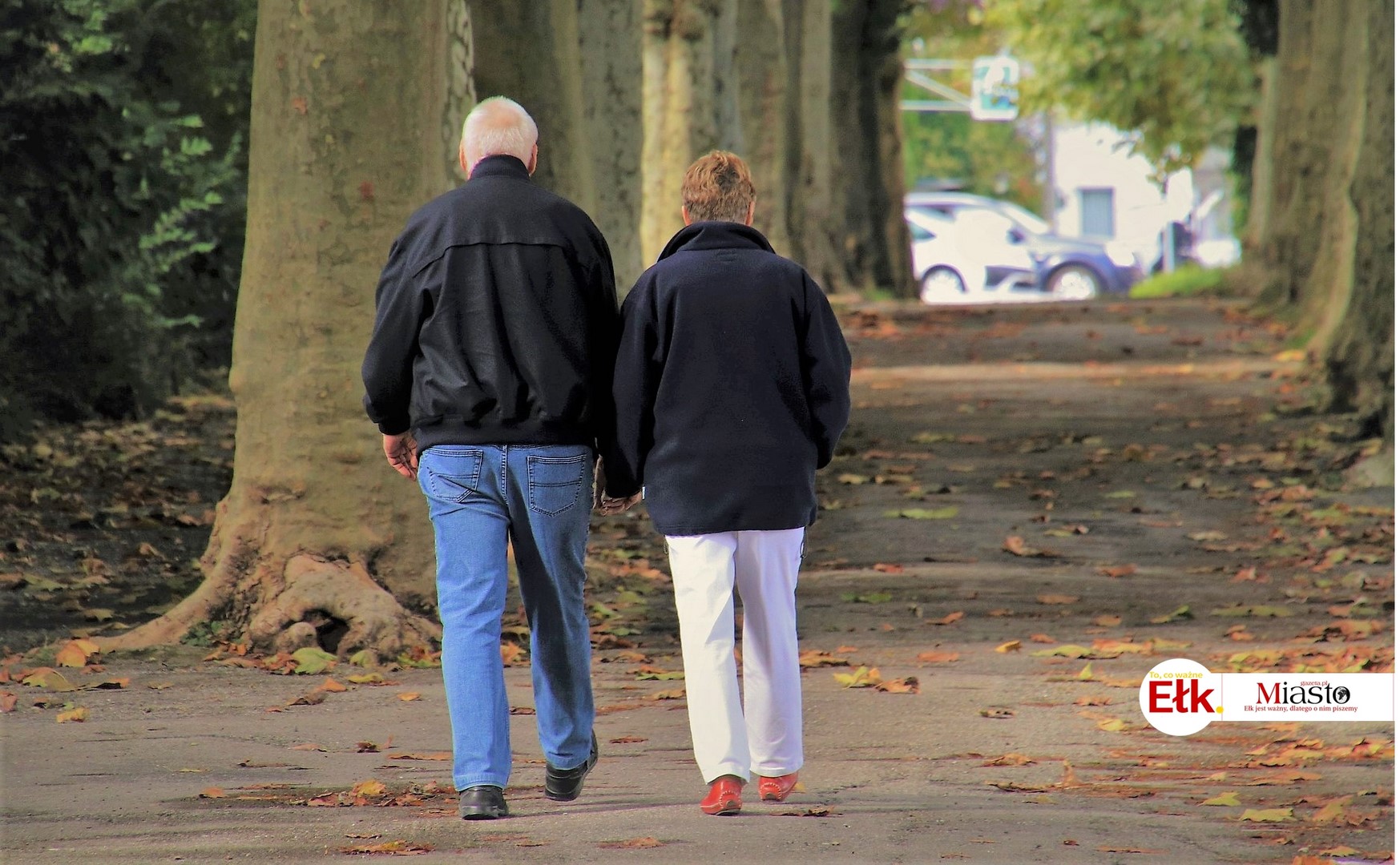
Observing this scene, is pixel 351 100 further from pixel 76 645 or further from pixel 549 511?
pixel 549 511

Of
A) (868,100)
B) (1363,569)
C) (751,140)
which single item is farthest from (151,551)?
(868,100)

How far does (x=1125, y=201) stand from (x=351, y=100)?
225 feet

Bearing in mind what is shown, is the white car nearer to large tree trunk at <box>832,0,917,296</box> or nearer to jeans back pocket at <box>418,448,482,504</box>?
large tree trunk at <box>832,0,917,296</box>

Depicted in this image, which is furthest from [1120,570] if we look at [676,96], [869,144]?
[869,144]

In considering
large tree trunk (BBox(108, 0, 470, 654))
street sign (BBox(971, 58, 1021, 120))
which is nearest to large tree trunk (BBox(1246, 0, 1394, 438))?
large tree trunk (BBox(108, 0, 470, 654))

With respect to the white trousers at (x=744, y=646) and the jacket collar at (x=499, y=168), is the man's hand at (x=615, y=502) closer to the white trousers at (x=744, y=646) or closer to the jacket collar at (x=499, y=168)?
the white trousers at (x=744, y=646)

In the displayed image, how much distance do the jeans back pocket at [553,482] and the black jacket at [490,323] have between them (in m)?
0.05

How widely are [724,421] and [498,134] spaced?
0.96 metres

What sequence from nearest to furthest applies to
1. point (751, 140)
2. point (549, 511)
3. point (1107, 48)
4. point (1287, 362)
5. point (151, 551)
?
point (549, 511) < point (151, 551) < point (1287, 362) < point (751, 140) < point (1107, 48)

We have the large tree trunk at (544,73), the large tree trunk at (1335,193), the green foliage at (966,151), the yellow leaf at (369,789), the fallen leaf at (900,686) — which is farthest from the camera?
the green foliage at (966,151)

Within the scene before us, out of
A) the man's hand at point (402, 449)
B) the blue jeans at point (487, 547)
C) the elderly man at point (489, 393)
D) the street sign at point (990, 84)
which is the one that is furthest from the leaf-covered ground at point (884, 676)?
the street sign at point (990, 84)

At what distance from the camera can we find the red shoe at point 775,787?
5.88 meters

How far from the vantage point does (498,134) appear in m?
5.71

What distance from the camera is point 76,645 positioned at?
826 cm
